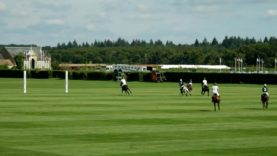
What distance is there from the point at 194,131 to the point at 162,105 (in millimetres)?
16297

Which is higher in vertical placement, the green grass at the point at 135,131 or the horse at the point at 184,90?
the horse at the point at 184,90

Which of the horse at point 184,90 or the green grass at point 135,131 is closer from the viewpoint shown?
the green grass at point 135,131

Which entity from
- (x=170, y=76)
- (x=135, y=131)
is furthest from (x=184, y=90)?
(x=170, y=76)

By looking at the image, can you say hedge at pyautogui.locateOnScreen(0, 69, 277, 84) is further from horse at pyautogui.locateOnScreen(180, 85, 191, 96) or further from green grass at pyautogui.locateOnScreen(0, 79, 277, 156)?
green grass at pyautogui.locateOnScreen(0, 79, 277, 156)

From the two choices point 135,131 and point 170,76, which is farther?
point 170,76

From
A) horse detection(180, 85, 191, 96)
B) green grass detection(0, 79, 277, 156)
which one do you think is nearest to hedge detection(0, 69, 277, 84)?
horse detection(180, 85, 191, 96)

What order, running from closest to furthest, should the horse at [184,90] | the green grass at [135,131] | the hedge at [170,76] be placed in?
the green grass at [135,131], the horse at [184,90], the hedge at [170,76]

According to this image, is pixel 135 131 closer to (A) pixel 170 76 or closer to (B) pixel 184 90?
(B) pixel 184 90

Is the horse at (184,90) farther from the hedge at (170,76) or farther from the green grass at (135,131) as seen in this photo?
the hedge at (170,76)

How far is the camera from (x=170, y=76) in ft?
354

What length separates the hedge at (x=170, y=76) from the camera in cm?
9619

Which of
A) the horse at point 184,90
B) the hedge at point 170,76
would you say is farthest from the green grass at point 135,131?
the hedge at point 170,76

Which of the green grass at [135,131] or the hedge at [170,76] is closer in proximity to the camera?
the green grass at [135,131]

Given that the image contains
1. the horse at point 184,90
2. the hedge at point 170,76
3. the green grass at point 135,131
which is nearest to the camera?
the green grass at point 135,131
